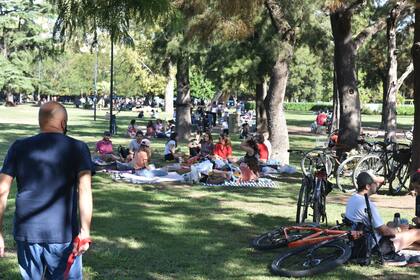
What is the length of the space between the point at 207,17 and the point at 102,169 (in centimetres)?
648

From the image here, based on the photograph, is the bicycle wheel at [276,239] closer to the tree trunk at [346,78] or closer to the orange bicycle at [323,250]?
the orange bicycle at [323,250]

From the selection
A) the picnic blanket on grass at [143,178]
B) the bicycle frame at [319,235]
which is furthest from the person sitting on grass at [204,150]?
the bicycle frame at [319,235]

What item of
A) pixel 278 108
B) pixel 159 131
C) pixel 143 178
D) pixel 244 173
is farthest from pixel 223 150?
pixel 159 131

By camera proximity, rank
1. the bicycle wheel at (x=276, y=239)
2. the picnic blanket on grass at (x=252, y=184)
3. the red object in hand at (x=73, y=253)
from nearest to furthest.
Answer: the red object in hand at (x=73, y=253) < the bicycle wheel at (x=276, y=239) < the picnic blanket on grass at (x=252, y=184)

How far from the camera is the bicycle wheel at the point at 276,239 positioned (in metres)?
7.07

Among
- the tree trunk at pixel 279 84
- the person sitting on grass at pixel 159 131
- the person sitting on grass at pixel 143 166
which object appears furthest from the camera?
the person sitting on grass at pixel 159 131

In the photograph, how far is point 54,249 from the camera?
352cm

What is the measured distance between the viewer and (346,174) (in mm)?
12680

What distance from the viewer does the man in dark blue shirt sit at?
349 centimetres

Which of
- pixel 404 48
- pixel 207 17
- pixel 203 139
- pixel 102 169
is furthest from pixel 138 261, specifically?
pixel 404 48

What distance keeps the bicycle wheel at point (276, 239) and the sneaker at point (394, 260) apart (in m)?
0.89

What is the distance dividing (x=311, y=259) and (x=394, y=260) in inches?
37.8

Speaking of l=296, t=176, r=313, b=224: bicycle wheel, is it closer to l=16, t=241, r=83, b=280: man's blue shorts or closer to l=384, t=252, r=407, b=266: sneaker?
l=384, t=252, r=407, b=266: sneaker

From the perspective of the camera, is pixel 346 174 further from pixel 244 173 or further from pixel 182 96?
pixel 182 96
